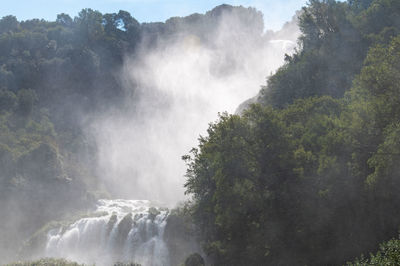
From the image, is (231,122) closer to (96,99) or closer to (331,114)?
(331,114)

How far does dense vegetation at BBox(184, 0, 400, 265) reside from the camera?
28859 mm

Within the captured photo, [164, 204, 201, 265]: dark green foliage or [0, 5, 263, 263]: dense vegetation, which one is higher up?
Result: [0, 5, 263, 263]: dense vegetation

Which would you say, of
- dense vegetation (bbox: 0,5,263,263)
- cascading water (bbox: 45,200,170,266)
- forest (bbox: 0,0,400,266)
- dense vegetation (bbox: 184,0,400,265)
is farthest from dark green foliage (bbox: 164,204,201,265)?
dense vegetation (bbox: 0,5,263,263)

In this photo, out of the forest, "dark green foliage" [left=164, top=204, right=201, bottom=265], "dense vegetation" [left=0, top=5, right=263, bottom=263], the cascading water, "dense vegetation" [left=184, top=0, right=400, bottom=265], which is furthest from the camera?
"dense vegetation" [left=0, top=5, right=263, bottom=263]

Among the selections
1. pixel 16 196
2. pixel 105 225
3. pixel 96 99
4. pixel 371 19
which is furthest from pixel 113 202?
pixel 371 19

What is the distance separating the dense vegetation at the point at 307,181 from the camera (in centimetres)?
2886

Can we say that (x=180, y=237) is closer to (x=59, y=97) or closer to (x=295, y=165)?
(x=295, y=165)

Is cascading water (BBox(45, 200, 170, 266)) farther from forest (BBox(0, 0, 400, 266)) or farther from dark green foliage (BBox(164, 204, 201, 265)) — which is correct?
forest (BBox(0, 0, 400, 266))

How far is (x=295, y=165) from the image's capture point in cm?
3262

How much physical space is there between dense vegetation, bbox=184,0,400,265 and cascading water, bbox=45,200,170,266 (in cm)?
863

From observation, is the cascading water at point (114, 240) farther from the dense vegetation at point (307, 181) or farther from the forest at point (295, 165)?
the dense vegetation at point (307, 181)

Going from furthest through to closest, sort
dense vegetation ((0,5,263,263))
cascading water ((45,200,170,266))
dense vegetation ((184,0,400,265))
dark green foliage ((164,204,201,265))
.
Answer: dense vegetation ((0,5,263,263)) → cascading water ((45,200,170,266)) → dark green foliage ((164,204,201,265)) → dense vegetation ((184,0,400,265))

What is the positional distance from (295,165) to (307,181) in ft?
5.30

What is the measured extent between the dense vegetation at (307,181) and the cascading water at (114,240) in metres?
8.63
